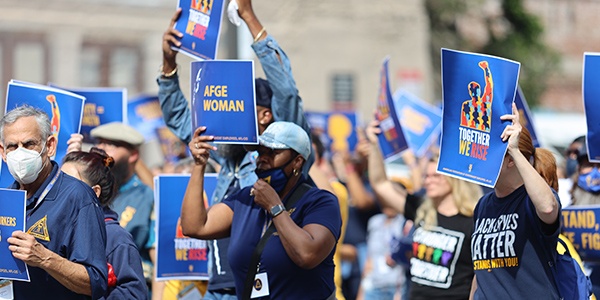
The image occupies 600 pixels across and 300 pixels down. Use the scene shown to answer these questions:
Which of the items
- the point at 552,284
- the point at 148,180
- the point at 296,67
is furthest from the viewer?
the point at 296,67

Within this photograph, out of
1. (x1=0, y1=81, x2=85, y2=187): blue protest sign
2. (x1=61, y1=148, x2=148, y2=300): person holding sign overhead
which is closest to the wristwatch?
(x1=61, y1=148, x2=148, y2=300): person holding sign overhead

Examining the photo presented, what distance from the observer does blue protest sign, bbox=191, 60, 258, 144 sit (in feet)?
18.7

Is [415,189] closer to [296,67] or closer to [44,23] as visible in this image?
[44,23]

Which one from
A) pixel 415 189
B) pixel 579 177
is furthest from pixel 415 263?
pixel 415 189

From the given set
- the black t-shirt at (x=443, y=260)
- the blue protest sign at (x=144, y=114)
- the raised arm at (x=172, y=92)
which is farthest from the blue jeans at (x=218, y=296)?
the blue protest sign at (x=144, y=114)

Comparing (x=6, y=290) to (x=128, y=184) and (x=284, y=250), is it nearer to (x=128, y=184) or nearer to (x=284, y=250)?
(x=284, y=250)

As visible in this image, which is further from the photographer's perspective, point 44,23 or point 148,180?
point 44,23

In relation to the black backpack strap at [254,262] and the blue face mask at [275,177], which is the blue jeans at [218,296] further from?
the blue face mask at [275,177]

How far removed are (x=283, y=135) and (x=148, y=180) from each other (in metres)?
2.86

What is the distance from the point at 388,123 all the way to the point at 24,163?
4021mm

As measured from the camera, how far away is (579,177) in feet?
23.7

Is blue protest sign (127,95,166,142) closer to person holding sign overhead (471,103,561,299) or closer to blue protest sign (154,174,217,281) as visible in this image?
blue protest sign (154,174,217,281)

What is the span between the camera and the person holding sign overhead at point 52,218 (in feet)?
14.9

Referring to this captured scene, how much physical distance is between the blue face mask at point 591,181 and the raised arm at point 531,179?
84.1 inches
